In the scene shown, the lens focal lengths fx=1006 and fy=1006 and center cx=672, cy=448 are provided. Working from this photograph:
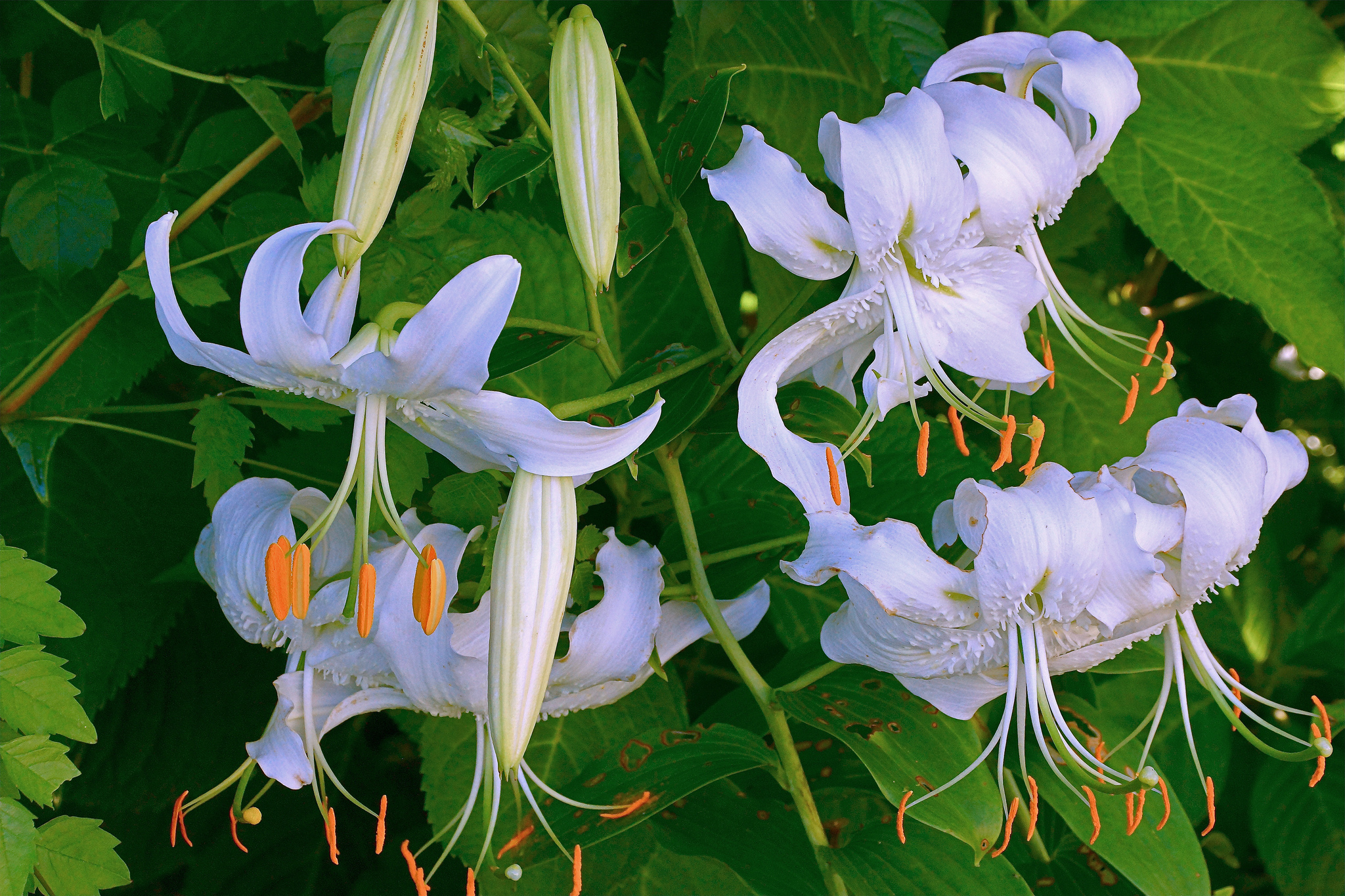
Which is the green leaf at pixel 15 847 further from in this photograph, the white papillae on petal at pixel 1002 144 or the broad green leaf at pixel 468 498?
the white papillae on petal at pixel 1002 144

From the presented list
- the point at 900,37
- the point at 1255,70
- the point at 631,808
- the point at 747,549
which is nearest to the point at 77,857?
the point at 631,808

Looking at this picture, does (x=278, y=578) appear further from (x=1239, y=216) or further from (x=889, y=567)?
(x=1239, y=216)

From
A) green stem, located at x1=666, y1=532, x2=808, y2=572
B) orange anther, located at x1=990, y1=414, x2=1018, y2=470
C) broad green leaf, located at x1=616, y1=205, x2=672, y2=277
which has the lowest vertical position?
green stem, located at x1=666, y1=532, x2=808, y2=572

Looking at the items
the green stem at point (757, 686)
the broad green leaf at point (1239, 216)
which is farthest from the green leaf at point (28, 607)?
the broad green leaf at point (1239, 216)

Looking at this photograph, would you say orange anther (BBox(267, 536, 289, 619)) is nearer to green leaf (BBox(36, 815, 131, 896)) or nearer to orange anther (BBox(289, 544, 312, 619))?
orange anther (BBox(289, 544, 312, 619))

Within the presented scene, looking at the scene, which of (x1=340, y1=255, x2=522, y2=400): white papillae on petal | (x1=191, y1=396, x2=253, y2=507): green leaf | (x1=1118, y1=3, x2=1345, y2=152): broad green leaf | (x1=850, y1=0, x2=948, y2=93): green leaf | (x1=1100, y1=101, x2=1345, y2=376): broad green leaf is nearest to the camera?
(x1=340, y1=255, x2=522, y2=400): white papillae on petal

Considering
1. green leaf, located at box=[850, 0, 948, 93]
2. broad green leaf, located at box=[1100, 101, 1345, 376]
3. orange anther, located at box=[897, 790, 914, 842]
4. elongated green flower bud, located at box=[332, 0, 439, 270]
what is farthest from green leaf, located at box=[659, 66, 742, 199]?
broad green leaf, located at box=[1100, 101, 1345, 376]
